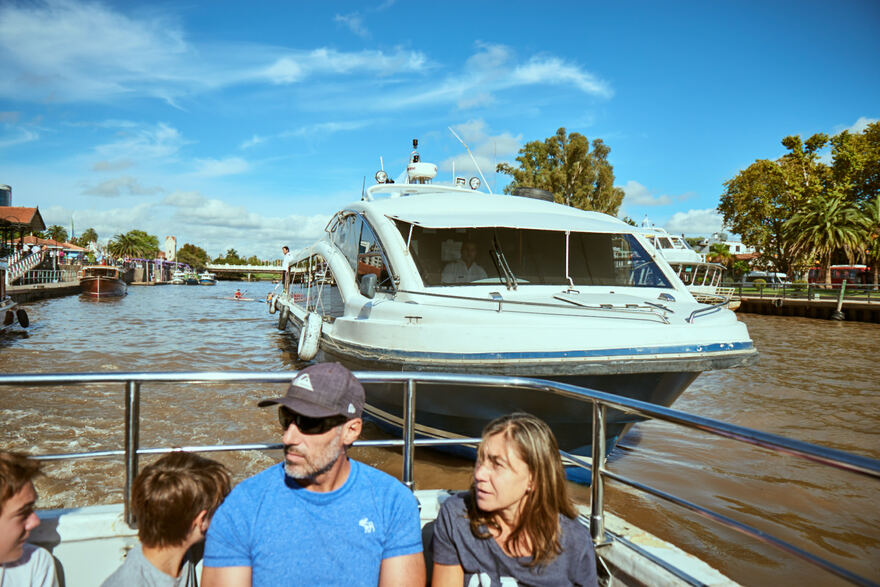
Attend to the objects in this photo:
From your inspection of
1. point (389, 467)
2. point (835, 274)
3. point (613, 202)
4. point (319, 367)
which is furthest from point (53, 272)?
point (835, 274)

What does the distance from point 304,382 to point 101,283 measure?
156 feet

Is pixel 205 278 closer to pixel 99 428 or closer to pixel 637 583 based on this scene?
pixel 99 428

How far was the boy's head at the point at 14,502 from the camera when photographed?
6.44 feet

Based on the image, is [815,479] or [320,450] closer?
[320,450]

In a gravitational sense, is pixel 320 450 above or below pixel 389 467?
above

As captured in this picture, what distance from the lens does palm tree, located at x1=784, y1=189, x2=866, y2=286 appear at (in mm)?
36812

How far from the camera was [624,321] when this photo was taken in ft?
16.2

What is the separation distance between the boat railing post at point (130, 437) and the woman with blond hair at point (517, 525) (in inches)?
52.7

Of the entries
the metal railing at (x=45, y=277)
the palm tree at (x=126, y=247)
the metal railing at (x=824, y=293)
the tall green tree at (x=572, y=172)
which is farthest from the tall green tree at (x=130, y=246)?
the metal railing at (x=824, y=293)

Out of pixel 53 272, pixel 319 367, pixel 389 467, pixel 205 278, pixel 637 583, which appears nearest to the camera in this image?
pixel 319 367

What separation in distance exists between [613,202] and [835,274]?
2948 cm

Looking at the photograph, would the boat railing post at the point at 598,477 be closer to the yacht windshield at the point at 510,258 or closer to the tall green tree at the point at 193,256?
the yacht windshield at the point at 510,258

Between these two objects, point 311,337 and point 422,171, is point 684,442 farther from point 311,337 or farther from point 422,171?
point 422,171

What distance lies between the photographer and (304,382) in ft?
6.89
